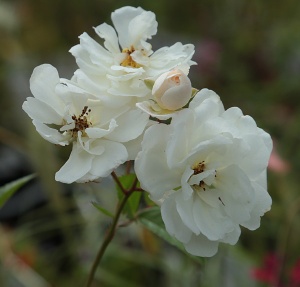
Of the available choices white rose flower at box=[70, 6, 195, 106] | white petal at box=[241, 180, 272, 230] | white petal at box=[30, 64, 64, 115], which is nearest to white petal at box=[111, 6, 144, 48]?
white rose flower at box=[70, 6, 195, 106]

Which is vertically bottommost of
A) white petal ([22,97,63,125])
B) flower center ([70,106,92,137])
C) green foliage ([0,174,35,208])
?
green foliage ([0,174,35,208])

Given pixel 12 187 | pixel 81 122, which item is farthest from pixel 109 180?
pixel 81 122

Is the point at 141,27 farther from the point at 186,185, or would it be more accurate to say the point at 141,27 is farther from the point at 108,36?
the point at 186,185

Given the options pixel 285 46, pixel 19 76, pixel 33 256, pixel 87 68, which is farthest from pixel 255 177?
pixel 19 76

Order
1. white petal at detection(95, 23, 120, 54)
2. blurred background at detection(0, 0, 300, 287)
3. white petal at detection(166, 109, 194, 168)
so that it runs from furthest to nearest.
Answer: blurred background at detection(0, 0, 300, 287)
white petal at detection(95, 23, 120, 54)
white petal at detection(166, 109, 194, 168)

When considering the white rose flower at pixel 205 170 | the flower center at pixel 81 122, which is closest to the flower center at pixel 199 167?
the white rose flower at pixel 205 170

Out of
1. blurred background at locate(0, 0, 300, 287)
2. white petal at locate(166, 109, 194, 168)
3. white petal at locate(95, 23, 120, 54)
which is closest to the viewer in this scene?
white petal at locate(166, 109, 194, 168)

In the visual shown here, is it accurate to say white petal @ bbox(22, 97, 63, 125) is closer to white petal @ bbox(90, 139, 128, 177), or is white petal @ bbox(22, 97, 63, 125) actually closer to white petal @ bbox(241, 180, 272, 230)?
white petal @ bbox(90, 139, 128, 177)
